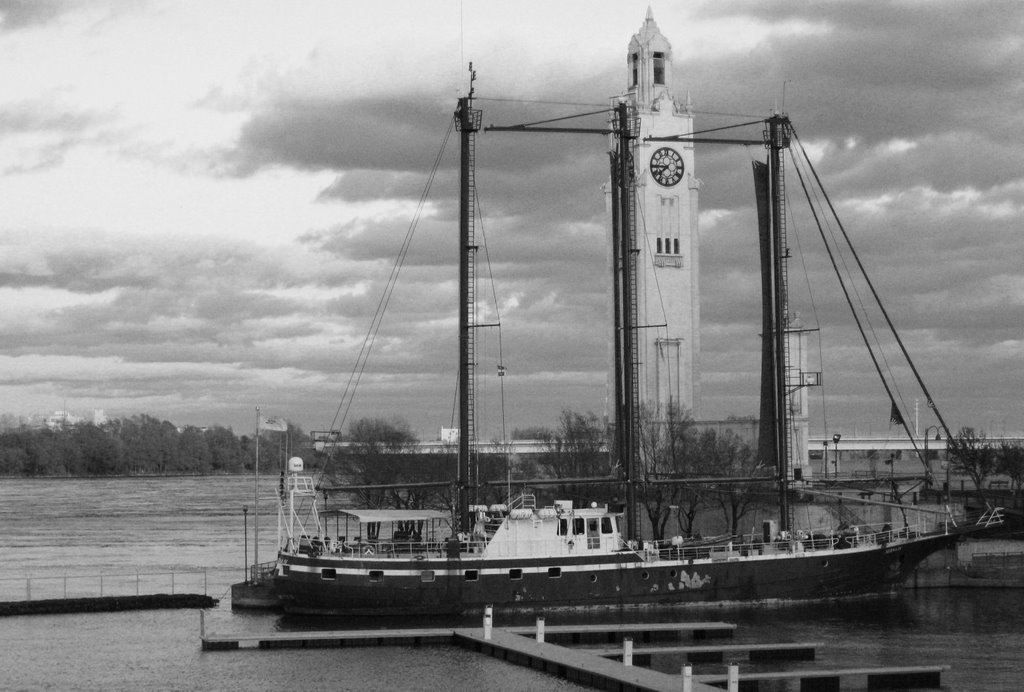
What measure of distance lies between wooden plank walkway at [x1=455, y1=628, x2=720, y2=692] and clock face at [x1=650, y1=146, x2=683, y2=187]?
180ft

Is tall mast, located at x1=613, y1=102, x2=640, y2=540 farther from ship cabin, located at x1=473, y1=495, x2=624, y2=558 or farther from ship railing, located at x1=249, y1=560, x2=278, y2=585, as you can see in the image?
ship railing, located at x1=249, y1=560, x2=278, y2=585

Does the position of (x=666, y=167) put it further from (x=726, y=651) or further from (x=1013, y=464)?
(x=726, y=651)

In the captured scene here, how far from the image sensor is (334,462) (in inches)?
4323

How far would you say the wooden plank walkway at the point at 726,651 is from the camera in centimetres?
4969

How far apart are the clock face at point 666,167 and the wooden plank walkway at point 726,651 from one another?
55723 millimetres

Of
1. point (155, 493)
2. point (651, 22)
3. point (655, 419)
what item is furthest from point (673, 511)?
point (155, 493)

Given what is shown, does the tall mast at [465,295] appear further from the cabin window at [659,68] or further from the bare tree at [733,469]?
the cabin window at [659,68]

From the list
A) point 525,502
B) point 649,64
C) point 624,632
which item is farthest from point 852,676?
point 649,64

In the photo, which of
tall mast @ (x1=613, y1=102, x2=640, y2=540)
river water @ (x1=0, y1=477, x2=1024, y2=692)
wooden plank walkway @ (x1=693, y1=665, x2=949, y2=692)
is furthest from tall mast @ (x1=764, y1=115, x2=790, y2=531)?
wooden plank walkway @ (x1=693, y1=665, x2=949, y2=692)

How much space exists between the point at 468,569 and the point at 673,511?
28.4 meters

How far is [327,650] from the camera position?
51.8 meters

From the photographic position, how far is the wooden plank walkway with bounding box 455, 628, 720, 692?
43.3 metres

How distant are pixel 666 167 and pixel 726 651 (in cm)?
5643

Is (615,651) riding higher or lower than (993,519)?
lower
